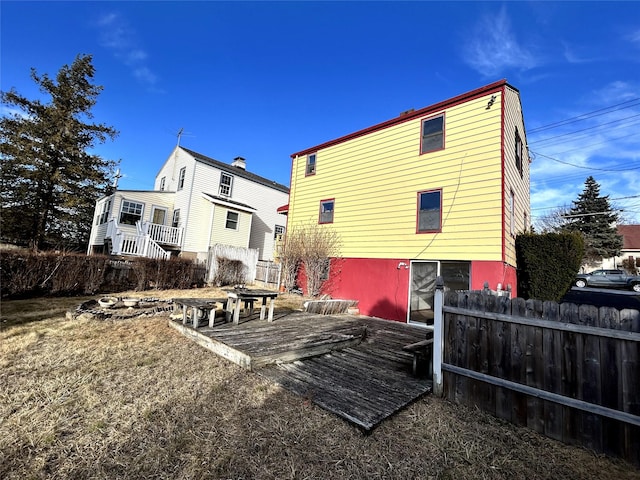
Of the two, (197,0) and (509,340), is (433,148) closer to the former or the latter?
(509,340)

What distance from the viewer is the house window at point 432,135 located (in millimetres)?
9681

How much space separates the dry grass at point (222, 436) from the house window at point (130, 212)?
51.2ft

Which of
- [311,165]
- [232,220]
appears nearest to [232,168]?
→ [232,220]

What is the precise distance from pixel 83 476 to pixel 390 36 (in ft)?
48.9

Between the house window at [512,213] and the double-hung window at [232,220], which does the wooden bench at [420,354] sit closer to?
the house window at [512,213]

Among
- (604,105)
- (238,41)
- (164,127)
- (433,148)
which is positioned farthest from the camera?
(164,127)

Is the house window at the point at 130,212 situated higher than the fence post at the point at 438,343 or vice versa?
the house window at the point at 130,212

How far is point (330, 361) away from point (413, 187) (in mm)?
7330

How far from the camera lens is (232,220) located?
761 inches

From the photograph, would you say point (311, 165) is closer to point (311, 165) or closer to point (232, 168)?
point (311, 165)

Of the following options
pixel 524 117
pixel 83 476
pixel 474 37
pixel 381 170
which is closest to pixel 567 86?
pixel 524 117

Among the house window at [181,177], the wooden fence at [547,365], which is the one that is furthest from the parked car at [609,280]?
the house window at [181,177]

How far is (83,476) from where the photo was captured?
210 cm

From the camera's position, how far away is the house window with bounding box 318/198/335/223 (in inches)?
496
